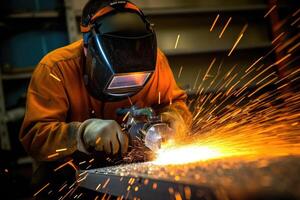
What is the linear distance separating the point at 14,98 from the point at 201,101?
1.82m

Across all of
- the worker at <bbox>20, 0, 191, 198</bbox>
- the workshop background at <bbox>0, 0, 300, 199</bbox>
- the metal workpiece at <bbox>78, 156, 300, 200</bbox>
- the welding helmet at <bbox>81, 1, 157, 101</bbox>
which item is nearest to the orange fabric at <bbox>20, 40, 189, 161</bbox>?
the worker at <bbox>20, 0, 191, 198</bbox>

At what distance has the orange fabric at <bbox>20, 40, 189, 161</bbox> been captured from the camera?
1.89 meters

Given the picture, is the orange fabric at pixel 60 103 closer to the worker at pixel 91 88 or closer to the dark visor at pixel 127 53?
the worker at pixel 91 88

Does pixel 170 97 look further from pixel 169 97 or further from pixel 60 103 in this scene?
pixel 60 103

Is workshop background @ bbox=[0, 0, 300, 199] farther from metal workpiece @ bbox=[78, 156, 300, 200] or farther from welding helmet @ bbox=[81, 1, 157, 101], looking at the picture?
metal workpiece @ bbox=[78, 156, 300, 200]

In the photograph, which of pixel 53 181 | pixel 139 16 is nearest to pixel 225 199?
pixel 139 16

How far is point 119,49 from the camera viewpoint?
174 centimetres

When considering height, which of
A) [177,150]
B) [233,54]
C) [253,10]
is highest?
[253,10]

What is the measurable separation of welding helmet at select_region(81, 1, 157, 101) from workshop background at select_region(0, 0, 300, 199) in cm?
130

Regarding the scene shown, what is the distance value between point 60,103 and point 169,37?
1.88 meters

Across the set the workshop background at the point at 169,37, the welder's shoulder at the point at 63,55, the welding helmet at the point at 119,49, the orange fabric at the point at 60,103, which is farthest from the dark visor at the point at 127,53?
the workshop background at the point at 169,37

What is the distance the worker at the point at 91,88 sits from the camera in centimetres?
176

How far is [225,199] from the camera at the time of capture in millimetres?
778

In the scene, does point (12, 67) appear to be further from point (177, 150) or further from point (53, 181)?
point (177, 150)
